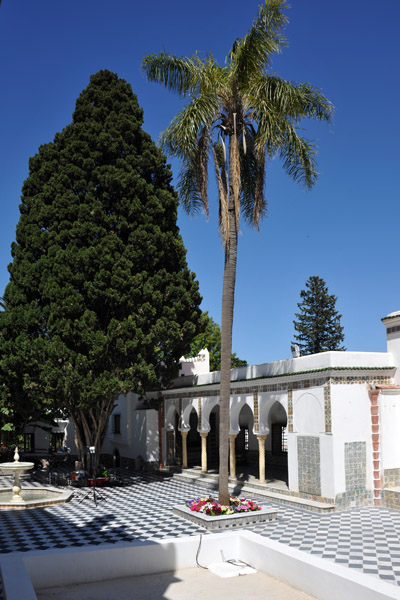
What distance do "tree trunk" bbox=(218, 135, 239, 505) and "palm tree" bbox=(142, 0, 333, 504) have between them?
0.8 inches

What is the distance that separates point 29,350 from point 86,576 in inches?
404

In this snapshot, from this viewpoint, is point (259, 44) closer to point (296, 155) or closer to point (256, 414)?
point (296, 155)

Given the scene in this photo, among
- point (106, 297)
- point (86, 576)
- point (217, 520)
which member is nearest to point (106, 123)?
point (106, 297)

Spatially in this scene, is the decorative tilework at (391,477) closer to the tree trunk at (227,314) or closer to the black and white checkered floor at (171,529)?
the black and white checkered floor at (171,529)

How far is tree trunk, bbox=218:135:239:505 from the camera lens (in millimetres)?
12836

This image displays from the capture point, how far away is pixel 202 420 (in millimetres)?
19969

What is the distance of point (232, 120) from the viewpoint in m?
13.3

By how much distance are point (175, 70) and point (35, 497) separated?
12217 millimetres

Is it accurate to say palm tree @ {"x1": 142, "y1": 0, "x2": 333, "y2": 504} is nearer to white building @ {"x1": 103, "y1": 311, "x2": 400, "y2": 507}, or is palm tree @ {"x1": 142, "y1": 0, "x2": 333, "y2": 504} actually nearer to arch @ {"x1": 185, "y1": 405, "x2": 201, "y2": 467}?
white building @ {"x1": 103, "y1": 311, "x2": 400, "y2": 507}

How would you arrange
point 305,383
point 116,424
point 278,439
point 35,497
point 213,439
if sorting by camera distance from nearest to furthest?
1. point 305,383
2. point 35,497
3. point 278,439
4. point 213,439
5. point 116,424

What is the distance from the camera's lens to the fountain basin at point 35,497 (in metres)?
15.1

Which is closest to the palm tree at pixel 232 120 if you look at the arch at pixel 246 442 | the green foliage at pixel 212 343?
the arch at pixel 246 442

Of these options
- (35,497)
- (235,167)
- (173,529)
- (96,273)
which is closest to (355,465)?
(173,529)

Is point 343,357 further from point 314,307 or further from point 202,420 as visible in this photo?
point 314,307
